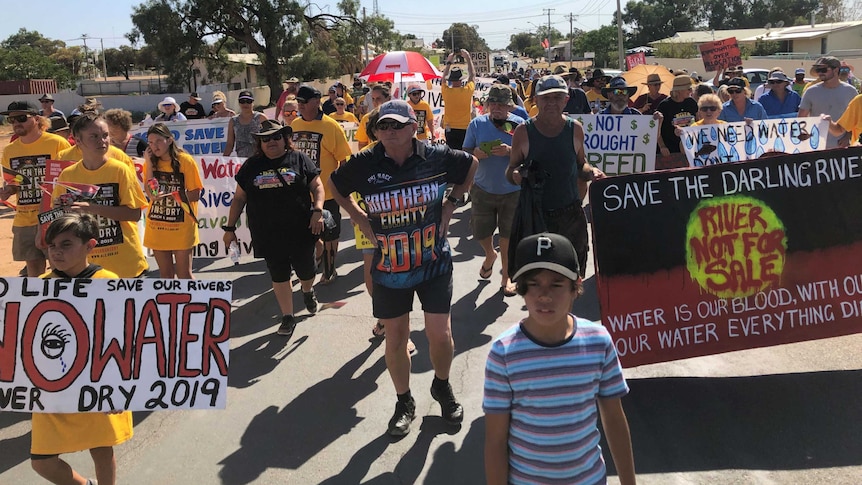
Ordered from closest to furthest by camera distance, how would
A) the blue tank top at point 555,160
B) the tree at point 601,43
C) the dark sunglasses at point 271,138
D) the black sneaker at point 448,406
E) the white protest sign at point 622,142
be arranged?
the black sneaker at point 448,406, the blue tank top at point 555,160, the dark sunglasses at point 271,138, the white protest sign at point 622,142, the tree at point 601,43

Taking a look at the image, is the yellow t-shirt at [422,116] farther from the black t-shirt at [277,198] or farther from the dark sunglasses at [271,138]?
the dark sunglasses at [271,138]

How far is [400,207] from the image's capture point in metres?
3.94

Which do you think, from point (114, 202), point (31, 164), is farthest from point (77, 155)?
point (114, 202)

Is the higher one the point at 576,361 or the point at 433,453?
the point at 576,361

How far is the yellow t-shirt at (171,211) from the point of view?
5672 mm

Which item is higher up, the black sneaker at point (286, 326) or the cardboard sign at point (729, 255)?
the cardboard sign at point (729, 255)

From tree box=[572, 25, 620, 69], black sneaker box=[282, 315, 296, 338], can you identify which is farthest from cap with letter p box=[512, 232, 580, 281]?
tree box=[572, 25, 620, 69]

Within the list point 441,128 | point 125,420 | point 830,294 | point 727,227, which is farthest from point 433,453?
point 441,128

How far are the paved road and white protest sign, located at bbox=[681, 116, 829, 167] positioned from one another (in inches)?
89.2

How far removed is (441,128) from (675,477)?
402 inches

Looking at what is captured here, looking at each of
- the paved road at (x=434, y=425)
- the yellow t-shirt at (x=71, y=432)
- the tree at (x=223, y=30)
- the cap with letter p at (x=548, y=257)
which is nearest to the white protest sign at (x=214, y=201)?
the paved road at (x=434, y=425)

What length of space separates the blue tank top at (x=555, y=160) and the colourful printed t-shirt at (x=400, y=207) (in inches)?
42.4

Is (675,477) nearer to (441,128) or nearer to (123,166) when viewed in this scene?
(123,166)

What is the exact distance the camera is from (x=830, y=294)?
4359mm
